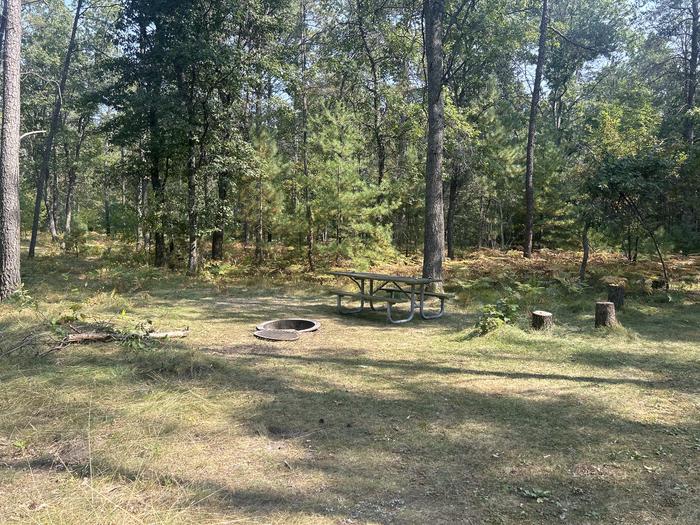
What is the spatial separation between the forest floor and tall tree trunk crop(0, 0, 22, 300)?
1050mm

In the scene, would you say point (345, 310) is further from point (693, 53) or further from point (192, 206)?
point (693, 53)

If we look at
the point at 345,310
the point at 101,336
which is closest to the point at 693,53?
the point at 345,310

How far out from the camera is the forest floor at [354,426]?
93.4 inches

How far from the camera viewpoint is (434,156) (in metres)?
9.13

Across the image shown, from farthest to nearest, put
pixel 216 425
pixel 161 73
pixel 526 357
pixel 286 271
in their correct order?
pixel 286 271, pixel 161 73, pixel 526 357, pixel 216 425

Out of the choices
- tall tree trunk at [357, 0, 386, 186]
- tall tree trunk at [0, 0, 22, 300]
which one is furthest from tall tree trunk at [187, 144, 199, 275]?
tall tree trunk at [357, 0, 386, 186]

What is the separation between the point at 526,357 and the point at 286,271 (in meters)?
9.04

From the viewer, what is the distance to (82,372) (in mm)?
4234

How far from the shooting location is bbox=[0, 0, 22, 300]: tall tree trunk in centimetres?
737

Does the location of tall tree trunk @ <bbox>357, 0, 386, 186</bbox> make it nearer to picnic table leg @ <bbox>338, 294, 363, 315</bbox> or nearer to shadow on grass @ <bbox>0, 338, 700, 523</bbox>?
picnic table leg @ <bbox>338, 294, 363, 315</bbox>

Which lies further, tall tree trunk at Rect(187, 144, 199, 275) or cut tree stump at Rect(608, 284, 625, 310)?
tall tree trunk at Rect(187, 144, 199, 275)

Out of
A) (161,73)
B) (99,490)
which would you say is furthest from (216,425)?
(161,73)

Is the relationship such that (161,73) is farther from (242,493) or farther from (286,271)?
(242,493)

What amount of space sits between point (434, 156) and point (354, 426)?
6871 mm
